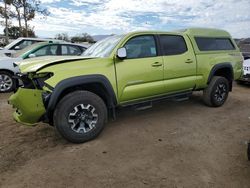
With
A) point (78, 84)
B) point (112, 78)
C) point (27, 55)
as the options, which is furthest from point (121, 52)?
point (27, 55)

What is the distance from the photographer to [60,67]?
4047 millimetres

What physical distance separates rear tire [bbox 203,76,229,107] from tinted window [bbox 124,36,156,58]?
2.03 m

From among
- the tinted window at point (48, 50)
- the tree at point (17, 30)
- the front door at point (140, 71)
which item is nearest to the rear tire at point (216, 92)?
the front door at point (140, 71)

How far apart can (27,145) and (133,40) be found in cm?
266

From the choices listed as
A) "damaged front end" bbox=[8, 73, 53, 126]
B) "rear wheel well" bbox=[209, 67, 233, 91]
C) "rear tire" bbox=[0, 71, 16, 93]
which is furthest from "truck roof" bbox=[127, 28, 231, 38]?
"rear tire" bbox=[0, 71, 16, 93]

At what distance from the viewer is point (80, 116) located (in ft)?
13.9

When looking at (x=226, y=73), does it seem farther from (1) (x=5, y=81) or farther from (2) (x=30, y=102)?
(1) (x=5, y=81)

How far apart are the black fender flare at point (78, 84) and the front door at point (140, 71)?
0.19m

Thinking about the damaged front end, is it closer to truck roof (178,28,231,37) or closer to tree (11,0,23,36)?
truck roof (178,28,231,37)

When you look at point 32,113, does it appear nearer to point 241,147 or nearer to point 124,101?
point 124,101

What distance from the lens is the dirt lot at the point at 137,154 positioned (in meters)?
3.22

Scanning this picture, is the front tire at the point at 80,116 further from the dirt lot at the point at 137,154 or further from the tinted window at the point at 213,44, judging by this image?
the tinted window at the point at 213,44

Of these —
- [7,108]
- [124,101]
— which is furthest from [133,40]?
[7,108]

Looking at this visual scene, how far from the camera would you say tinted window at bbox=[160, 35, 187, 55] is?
17.4ft
